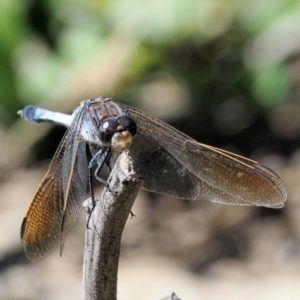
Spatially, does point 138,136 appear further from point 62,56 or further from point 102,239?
point 62,56

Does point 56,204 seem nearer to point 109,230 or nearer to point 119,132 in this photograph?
point 119,132

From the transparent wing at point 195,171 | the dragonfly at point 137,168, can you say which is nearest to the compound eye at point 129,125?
the dragonfly at point 137,168

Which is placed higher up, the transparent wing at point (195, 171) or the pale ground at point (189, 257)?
the pale ground at point (189, 257)

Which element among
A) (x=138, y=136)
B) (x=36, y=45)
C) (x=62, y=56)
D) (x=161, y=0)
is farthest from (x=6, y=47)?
(x=138, y=136)

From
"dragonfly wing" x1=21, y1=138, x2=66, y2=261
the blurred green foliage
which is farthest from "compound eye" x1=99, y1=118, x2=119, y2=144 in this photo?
the blurred green foliage

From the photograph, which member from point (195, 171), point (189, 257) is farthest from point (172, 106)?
point (195, 171)

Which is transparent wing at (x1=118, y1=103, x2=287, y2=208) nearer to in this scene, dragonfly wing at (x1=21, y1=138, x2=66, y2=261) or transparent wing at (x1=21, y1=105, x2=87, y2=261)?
transparent wing at (x1=21, y1=105, x2=87, y2=261)

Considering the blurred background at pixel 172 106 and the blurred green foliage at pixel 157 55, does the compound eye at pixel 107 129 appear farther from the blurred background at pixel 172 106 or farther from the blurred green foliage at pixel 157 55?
the blurred green foliage at pixel 157 55
